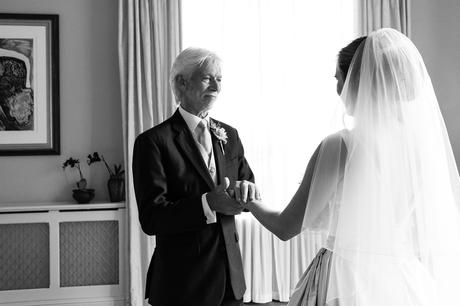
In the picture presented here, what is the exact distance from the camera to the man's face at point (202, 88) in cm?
219

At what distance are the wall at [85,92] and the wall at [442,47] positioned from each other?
8.93 feet

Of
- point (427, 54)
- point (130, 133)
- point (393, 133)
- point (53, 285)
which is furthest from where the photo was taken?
point (427, 54)

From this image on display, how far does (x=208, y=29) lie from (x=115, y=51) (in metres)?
0.79

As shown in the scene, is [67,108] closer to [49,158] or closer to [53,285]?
[49,158]

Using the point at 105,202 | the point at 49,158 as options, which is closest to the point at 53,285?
the point at 105,202

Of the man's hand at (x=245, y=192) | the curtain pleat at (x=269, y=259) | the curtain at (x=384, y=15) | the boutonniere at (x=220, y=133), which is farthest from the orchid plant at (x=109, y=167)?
the man's hand at (x=245, y=192)

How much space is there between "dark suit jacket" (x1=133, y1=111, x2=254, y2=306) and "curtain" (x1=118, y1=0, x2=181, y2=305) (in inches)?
85.8

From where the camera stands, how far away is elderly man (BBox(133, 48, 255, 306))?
199 cm

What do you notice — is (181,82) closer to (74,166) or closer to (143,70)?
(143,70)

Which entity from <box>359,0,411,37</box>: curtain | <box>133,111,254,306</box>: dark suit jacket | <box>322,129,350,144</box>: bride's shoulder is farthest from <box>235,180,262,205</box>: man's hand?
<box>359,0,411,37</box>: curtain

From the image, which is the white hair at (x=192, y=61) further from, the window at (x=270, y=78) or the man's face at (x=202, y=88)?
the window at (x=270, y=78)

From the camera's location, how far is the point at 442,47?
4973 mm

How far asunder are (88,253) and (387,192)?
296 cm

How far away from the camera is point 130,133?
4.32 m
